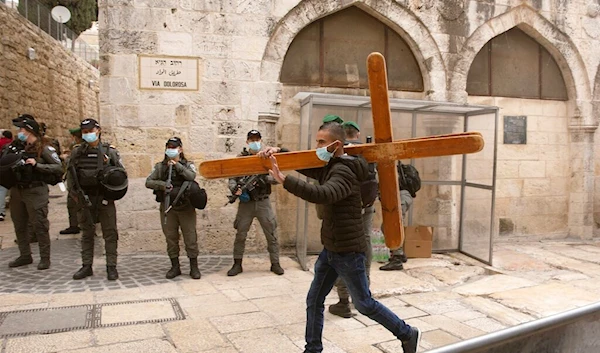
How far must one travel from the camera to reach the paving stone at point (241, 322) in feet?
13.0

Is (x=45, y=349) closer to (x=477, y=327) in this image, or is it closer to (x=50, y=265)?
(x=50, y=265)

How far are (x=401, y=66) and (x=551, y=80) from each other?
308 cm

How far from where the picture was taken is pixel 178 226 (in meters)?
5.56

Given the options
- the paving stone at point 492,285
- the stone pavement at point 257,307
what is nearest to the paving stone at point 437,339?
the stone pavement at point 257,307

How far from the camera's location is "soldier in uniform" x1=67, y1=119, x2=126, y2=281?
5098 millimetres

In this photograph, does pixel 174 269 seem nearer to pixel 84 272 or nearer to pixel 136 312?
pixel 84 272

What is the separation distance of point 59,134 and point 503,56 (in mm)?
12590

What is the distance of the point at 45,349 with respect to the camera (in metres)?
3.45

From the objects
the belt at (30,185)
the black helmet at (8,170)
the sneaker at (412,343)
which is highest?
the black helmet at (8,170)

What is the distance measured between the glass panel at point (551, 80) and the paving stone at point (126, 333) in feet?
25.7

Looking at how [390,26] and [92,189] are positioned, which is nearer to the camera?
[92,189]

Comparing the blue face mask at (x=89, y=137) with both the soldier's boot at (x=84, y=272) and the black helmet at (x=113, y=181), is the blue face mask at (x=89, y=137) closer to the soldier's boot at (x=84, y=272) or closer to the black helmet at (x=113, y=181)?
the black helmet at (x=113, y=181)

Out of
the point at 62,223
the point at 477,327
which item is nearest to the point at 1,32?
the point at 62,223

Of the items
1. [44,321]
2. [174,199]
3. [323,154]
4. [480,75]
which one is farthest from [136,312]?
[480,75]
